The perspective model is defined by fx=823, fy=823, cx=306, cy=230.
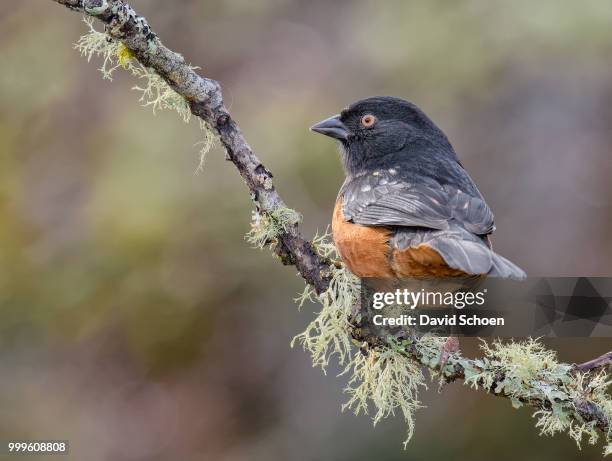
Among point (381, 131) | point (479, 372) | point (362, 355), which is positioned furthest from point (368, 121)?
point (479, 372)

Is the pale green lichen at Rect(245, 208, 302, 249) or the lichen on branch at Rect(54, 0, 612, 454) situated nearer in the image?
the lichen on branch at Rect(54, 0, 612, 454)

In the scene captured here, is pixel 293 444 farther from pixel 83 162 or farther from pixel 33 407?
pixel 83 162

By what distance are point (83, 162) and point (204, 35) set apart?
153 cm

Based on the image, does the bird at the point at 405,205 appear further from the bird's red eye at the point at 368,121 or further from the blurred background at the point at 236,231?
the blurred background at the point at 236,231

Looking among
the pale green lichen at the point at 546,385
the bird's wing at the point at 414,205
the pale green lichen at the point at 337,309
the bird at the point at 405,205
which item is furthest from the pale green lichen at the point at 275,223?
the pale green lichen at the point at 546,385

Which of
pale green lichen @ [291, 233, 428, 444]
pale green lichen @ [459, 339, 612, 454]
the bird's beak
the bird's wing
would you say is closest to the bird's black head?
the bird's beak

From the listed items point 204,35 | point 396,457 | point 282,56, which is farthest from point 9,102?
point 396,457

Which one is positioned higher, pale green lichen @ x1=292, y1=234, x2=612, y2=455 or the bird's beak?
the bird's beak

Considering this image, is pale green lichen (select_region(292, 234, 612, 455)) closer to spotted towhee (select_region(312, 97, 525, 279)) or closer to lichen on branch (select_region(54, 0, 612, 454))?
lichen on branch (select_region(54, 0, 612, 454))

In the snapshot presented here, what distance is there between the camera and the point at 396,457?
499 cm

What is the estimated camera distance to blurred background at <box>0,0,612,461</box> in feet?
17.3

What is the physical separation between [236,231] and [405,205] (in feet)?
7.15

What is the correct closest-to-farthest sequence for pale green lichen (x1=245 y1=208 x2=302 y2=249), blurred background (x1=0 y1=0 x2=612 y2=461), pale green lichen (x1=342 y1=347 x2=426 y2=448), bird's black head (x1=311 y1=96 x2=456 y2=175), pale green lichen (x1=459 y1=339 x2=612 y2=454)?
pale green lichen (x1=459 y1=339 x2=612 y2=454) → pale green lichen (x1=245 y1=208 x2=302 y2=249) → pale green lichen (x1=342 y1=347 x2=426 y2=448) → bird's black head (x1=311 y1=96 x2=456 y2=175) → blurred background (x1=0 y1=0 x2=612 y2=461)

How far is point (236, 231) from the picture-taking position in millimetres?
5504
